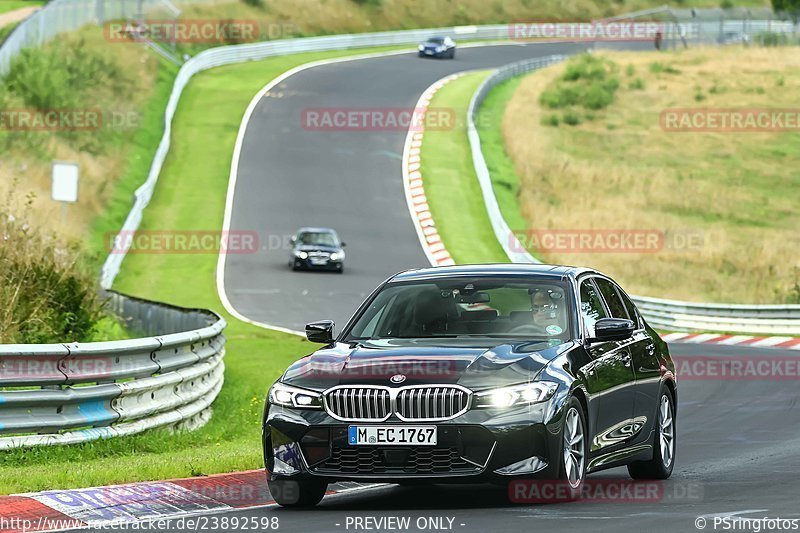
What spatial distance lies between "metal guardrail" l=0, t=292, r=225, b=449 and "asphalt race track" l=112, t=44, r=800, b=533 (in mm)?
2798

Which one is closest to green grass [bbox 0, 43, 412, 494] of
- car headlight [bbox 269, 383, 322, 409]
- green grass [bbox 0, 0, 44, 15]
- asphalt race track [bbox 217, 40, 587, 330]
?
asphalt race track [bbox 217, 40, 587, 330]

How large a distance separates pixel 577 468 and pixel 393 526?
163 cm

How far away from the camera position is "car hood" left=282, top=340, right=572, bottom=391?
362 inches

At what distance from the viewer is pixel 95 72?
56.2 meters

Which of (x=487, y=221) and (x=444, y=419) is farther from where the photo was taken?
(x=487, y=221)

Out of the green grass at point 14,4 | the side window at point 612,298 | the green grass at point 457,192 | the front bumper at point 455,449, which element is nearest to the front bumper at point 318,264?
the green grass at point 457,192

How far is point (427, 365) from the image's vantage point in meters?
9.34

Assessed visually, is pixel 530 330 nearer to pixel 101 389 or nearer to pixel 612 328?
pixel 612 328

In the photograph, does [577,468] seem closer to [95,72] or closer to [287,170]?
[287,170]

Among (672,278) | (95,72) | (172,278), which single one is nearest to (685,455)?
(172,278)

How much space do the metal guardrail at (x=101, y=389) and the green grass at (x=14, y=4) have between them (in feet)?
194

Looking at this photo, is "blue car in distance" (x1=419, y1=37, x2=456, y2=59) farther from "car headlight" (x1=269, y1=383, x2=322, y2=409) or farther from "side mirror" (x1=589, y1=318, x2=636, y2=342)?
"car headlight" (x1=269, y1=383, x2=322, y2=409)

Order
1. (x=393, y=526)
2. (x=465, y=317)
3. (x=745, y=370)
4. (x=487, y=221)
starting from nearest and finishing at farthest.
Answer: (x=393, y=526), (x=465, y=317), (x=745, y=370), (x=487, y=221)

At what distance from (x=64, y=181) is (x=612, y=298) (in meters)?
21.6
